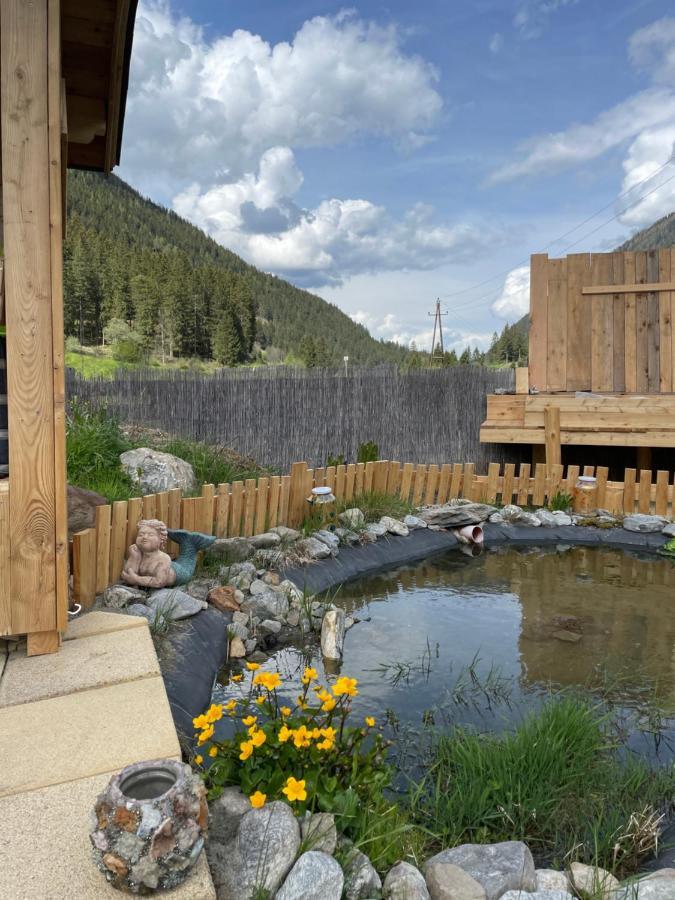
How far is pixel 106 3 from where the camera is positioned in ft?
10.6

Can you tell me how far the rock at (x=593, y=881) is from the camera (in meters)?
1.97

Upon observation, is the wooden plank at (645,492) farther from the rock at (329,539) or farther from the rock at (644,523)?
the rock at (329,539)

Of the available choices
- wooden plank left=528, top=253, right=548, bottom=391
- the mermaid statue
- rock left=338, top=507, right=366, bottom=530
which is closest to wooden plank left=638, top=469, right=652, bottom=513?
wooden plank left=528, top=253, right=548, bottom=391

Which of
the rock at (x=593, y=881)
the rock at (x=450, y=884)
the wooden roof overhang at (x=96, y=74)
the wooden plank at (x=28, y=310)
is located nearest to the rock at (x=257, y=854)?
the rock at (x=450, y=884)

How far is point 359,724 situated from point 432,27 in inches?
644

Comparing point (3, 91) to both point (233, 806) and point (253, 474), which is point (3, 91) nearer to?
point (233, 806)

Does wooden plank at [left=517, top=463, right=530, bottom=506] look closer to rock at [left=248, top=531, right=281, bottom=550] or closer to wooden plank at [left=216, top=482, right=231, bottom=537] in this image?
rock at [left=248, top=531, right=281, bottom=550]

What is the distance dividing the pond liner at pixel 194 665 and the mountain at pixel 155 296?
47005 mm

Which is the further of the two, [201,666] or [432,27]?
[432,27]

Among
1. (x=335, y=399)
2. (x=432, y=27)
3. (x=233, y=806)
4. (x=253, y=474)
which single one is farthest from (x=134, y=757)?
(x=432, y=27)

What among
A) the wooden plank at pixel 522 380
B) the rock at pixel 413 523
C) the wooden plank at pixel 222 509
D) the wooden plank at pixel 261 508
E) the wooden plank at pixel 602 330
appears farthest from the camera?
the wooden plank at pixel 522 380

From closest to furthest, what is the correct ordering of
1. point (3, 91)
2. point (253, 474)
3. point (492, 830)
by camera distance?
point (492, 830) < point (3, 91) < point (253, 474)

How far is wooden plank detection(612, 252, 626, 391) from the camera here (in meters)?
9.14

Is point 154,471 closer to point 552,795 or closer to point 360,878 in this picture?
point 552,795
